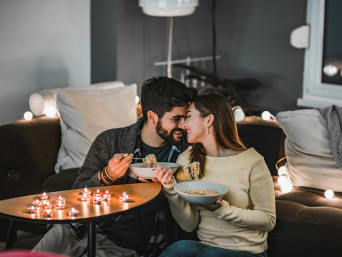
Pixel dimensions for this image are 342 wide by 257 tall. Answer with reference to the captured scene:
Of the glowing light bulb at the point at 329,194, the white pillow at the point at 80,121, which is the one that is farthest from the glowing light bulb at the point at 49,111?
the glowing light bulb at the point at 329,194

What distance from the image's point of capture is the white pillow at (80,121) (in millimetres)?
3270

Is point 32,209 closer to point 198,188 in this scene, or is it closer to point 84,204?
point 84,204

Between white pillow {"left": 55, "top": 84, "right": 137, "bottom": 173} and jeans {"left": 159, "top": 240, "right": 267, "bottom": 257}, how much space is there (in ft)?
4.21

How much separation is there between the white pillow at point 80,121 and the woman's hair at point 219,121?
1191 mm

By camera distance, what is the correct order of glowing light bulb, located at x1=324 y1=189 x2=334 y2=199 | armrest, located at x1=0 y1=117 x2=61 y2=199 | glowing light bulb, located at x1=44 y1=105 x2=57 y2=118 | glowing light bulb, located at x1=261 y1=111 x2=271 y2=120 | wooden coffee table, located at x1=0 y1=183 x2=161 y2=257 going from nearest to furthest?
wooden coffee table, located at x1=0 y1=183 x2=161 y2=257 → glowing light bulb, located at x1=324 y1=189 x2=334 y2=199 → armrest, located at x1=0 y1=117 x2=61 y2=199 → glowing light bulb, located at x1=261 y1=111 x2=271 y2=120 → glowing light bulb, located at x1=44 y1=105 x2=57 y2=118

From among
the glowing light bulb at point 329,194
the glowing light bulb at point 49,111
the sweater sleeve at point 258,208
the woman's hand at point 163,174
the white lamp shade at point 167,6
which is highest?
the white lamp shade at point 167,6

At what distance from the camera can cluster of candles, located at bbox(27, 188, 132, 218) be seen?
1.88 m

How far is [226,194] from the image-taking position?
84.4 inches

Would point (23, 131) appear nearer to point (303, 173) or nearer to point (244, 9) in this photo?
point (303, 173)

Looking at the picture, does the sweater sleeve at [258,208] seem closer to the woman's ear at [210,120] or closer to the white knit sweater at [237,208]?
the white knit sweater at [237,208]

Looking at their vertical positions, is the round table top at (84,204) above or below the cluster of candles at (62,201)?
below

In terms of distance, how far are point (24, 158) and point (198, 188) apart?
1.31 metres

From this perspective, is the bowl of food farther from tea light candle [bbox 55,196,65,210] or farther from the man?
tea light candle [bbox 55,196,65,210]

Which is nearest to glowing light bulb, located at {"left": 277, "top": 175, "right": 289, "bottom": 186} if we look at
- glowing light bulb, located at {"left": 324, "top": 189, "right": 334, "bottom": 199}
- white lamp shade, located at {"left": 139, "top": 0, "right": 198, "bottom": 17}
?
glowing light bulb, located at {"left": 324, "top": 189, "right": 334, "bottom": 199}
